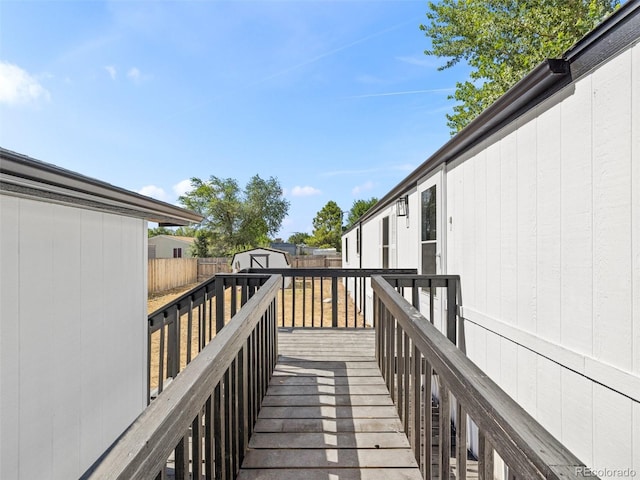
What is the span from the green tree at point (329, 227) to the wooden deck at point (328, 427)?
3954 centimetres

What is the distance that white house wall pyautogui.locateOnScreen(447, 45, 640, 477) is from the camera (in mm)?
1712

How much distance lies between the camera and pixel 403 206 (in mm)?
6031

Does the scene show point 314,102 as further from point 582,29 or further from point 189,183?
point 189,183

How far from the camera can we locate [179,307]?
3.89m

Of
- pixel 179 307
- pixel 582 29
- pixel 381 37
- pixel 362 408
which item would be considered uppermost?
pixel 381 37

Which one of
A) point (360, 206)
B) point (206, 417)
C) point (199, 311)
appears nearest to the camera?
point (206, 417)

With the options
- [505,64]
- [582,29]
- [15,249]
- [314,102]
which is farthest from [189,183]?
[15,249]

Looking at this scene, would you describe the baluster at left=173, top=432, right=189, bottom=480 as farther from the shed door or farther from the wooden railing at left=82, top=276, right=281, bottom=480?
the shed door

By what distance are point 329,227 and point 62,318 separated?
140 ft

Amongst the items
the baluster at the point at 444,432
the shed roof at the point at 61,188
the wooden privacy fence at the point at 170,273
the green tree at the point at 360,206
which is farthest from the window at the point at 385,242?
the green tree at the point at 360,206

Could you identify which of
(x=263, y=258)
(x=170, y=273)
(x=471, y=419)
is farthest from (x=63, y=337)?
(x=170, y=273)

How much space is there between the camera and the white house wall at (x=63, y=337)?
7.34 feet

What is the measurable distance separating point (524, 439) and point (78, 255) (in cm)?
336

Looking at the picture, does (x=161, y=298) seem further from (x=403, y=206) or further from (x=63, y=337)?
(x=63, y=337)
